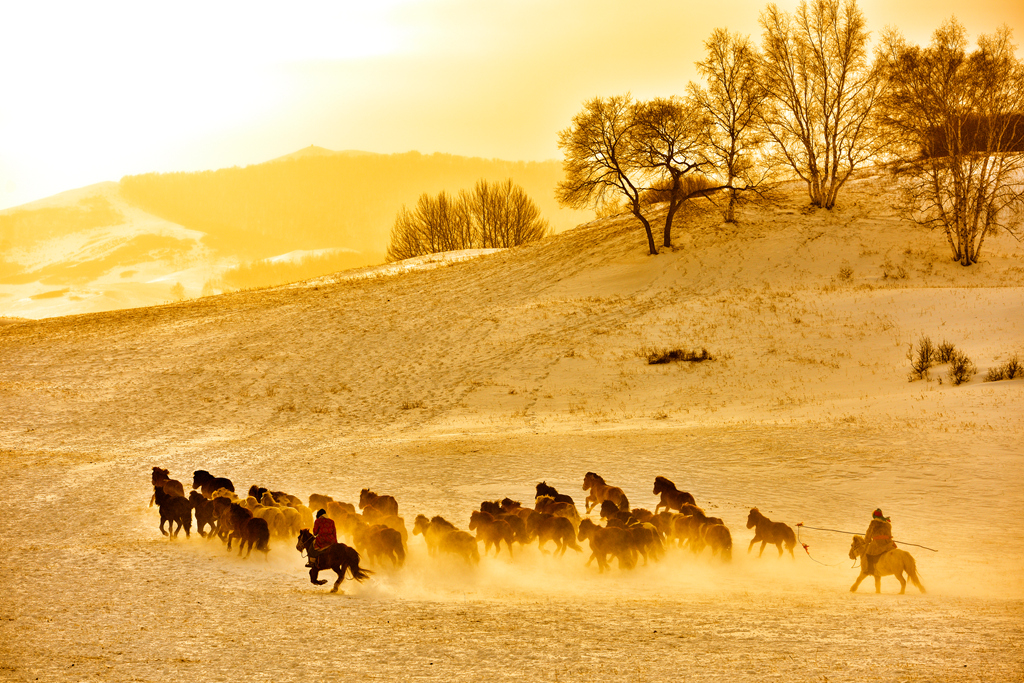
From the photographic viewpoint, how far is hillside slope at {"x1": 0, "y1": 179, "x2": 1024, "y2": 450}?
2500 cm

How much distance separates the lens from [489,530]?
12.5m

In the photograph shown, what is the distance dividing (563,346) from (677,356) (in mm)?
5559

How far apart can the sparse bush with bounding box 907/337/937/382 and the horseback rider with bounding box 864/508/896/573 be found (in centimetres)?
1653

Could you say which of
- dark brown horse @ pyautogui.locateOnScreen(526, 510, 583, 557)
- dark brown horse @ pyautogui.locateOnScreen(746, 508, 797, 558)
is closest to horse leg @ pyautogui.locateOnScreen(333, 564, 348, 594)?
dark brown horse @ pyautogui.locateOnScreen(526, 510, 583, 557)

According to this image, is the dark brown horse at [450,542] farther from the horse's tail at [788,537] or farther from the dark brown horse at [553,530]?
the horse's tail at [788,537]

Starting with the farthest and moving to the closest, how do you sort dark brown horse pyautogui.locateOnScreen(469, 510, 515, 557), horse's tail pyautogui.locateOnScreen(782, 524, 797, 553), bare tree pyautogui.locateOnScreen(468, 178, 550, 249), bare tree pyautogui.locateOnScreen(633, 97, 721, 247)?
1. bare tree pyautogui.locateOnScreen(468, 178, 550, 249)
2. bare tree pyautogui.locateOnScreen(633, 97, 721, 247)
3. dark brown horse pyautogui.locateOnScreen(469, 510, 515, 557)
4. horse's tail pyautogui.locateOnScreen(782, 524, 797, 553)

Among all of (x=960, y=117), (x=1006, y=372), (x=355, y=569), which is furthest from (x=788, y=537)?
(x=960, y=117)

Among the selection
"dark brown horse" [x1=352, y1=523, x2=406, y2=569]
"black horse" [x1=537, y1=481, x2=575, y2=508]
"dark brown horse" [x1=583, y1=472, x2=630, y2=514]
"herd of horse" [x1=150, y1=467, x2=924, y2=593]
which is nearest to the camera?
"herd of horse" [x1=150, y1=467, x2=924, y2=593]

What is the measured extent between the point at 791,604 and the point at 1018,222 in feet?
160

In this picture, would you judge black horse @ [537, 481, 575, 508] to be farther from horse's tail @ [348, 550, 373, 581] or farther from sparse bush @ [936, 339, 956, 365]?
sparse bush @ [936, 339, 956, 365]

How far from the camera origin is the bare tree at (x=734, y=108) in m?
50.6

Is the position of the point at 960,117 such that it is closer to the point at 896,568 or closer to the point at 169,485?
the point at 896,568

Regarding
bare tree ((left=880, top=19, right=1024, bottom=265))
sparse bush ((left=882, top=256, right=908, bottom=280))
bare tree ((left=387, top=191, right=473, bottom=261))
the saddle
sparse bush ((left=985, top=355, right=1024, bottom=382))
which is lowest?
the saddle

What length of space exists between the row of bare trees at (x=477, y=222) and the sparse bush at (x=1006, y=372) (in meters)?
82.2
